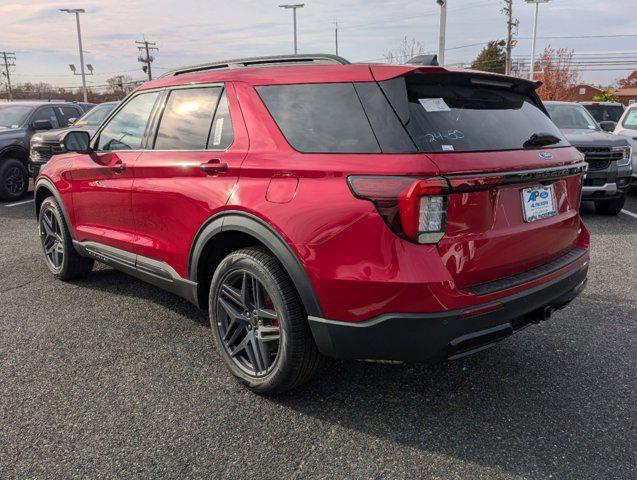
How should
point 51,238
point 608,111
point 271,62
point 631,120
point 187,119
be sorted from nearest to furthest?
1. point 271,62
2. point 187,119
3. point 51,238
4. point 631,120
5. point 608,111

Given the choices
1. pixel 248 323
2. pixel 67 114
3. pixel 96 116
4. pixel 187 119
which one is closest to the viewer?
pixel 248 323

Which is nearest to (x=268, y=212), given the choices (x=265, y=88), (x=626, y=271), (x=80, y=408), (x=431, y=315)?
(x=265, y=88)

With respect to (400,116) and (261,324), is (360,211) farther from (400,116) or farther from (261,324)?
(261,324)

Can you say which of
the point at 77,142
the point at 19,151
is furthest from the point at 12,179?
the point at 77,142

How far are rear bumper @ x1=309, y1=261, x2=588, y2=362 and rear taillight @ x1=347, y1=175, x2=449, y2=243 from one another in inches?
14.0

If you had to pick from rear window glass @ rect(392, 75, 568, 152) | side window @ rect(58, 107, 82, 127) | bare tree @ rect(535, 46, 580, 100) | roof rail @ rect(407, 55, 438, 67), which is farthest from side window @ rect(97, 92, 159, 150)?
bare tree @ rect(535, 46, 580, 100)

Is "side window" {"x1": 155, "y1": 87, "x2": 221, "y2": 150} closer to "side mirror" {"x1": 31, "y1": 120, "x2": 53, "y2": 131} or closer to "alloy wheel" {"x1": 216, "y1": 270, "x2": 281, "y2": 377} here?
"alloy wheel" {"x1": 216, "y1": 270, "x2": 281, "y2": 377}

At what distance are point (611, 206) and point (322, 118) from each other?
699 cm

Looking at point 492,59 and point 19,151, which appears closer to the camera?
point 19,151

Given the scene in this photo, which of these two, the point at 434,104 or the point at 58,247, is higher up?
the point at 434,104

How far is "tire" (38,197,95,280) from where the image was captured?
15.2 feet

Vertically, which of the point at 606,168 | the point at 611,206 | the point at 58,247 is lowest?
the point at 611,206

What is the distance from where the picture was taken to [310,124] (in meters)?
2.59

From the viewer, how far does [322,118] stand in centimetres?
255
